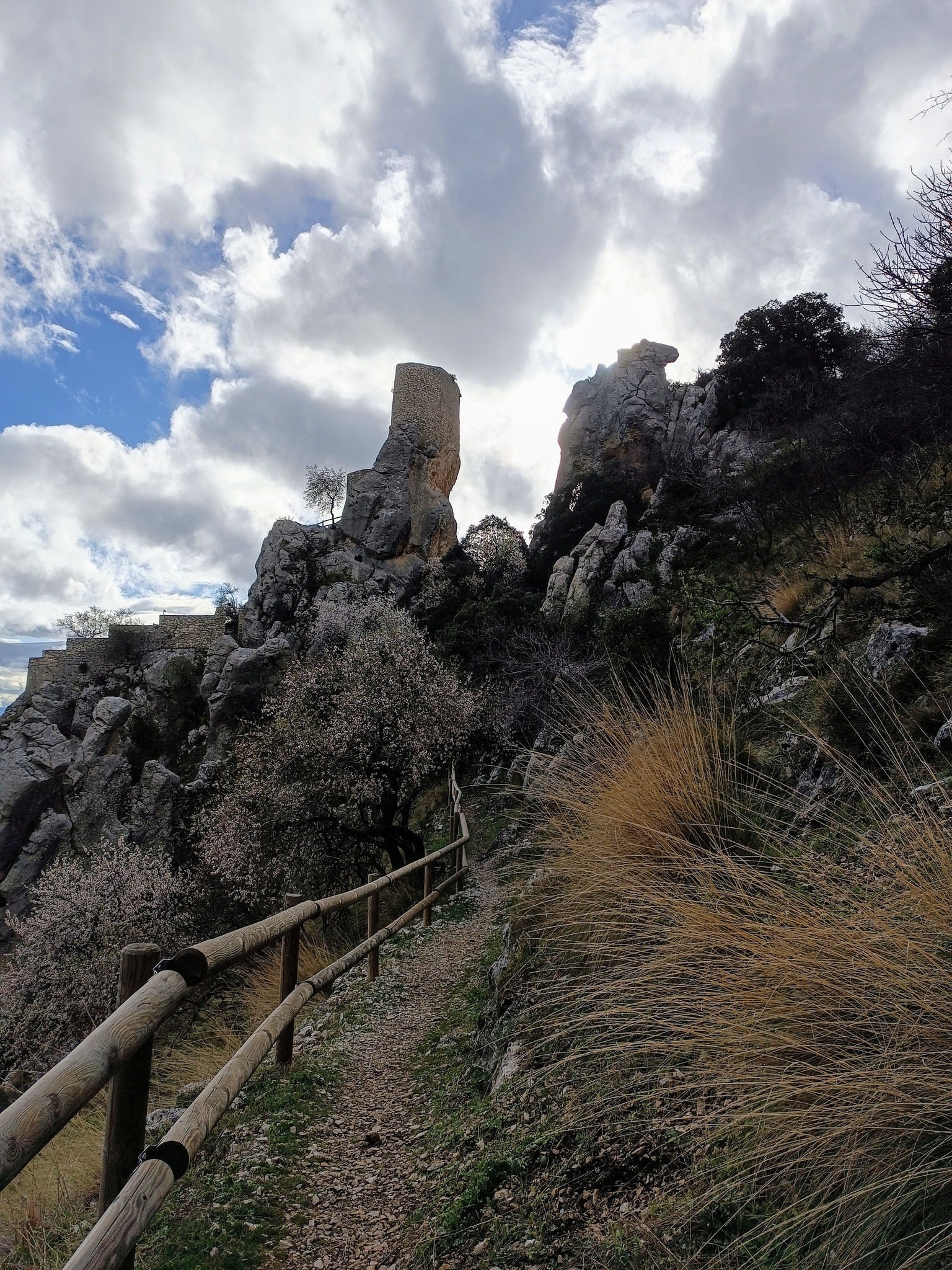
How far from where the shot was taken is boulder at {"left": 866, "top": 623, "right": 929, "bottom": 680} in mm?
4469

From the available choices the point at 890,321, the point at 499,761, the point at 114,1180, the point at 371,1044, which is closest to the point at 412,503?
the point at 499,761

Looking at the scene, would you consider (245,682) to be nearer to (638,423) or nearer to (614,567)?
(614,567)

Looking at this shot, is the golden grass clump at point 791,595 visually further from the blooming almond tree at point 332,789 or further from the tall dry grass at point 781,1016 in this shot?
the blooming almond tree at point 332,789

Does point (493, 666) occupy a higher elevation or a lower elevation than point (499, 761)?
higher

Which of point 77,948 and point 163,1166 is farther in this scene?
point 77,948

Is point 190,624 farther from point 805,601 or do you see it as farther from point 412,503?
point 805,601

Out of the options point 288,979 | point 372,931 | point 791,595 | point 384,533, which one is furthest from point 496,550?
point 288,979

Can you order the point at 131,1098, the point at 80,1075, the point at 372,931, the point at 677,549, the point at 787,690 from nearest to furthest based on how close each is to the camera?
the point at 80,1075 → the point at 131,1098 → the point at 787,690 → the point at 372,931 → the point at 677,549

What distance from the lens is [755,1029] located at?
1873 mm

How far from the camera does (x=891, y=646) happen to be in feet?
15.2

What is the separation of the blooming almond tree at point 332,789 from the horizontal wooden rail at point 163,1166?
7.79 metres

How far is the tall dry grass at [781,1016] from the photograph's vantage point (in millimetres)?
1503

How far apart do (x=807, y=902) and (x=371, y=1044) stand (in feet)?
11.6

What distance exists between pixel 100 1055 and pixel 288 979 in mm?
2551
